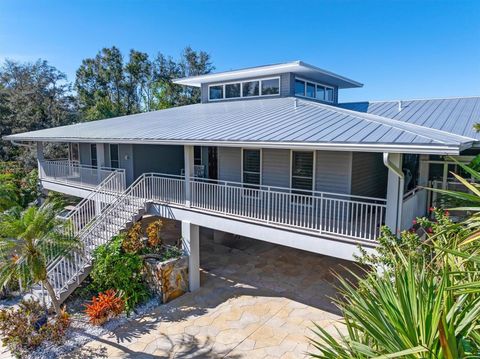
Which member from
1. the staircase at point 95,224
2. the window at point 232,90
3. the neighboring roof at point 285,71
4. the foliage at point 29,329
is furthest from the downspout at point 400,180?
the window at point 232,90

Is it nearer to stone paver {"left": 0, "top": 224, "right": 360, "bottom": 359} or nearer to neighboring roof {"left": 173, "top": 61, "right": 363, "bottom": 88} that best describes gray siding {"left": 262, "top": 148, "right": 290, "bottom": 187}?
stone paver {"left": 0, "top": 224, "right": 360, "bottom": 359}

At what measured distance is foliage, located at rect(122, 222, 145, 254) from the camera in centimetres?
1068

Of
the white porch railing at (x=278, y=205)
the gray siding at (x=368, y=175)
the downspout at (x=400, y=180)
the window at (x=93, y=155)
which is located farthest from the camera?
the window at (x=93, y=155)

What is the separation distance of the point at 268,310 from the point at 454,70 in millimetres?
27356

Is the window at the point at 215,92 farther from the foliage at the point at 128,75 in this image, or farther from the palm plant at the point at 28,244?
the foliage at the point at 128,75

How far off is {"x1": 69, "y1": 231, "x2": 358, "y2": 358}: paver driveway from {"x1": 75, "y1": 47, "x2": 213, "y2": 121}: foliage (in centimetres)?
3191

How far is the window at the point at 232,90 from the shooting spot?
55.5 ft

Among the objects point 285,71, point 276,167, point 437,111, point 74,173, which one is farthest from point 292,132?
point 74,173

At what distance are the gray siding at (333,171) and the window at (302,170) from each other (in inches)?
10.8

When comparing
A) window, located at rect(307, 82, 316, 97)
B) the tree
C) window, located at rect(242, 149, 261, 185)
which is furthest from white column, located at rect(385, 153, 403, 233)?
the tree

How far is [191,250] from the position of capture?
36.3 feet

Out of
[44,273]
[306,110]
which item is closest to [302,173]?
[306,110]

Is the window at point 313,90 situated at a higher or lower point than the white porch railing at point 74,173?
higher

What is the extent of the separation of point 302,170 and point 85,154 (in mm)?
13411
